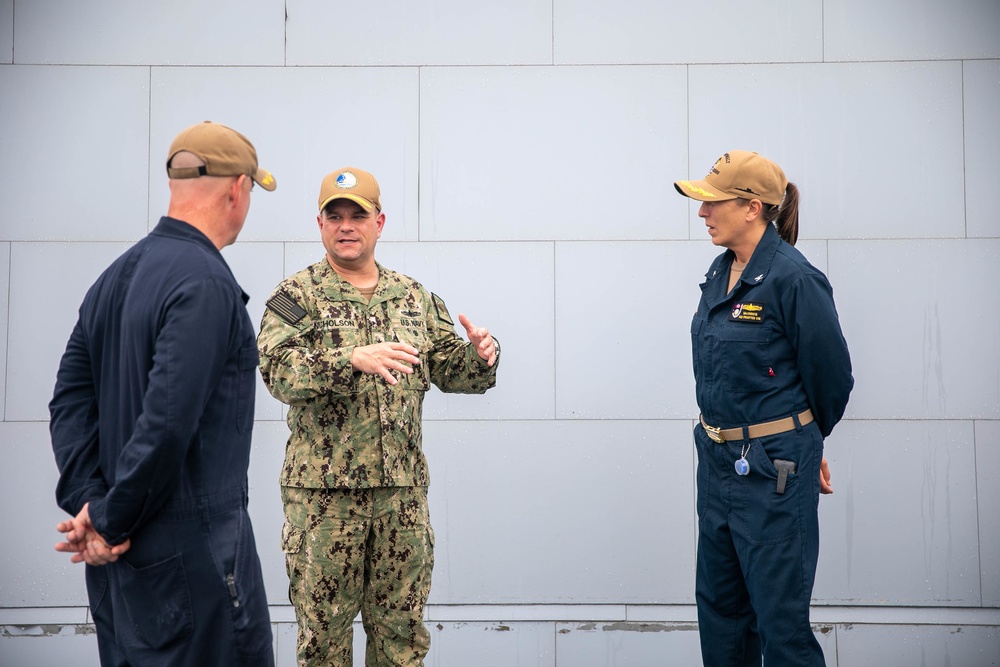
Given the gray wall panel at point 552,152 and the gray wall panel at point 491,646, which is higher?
the gray wall panel at point 552,152

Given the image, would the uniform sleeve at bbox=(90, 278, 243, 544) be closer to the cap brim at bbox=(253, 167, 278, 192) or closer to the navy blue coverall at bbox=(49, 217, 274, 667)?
the navy blue coverall at bbox=(49, 217, 274, 667)

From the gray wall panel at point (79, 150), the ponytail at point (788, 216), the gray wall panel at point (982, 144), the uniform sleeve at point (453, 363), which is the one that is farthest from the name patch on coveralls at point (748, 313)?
the gray wall panel at point (79, 150)

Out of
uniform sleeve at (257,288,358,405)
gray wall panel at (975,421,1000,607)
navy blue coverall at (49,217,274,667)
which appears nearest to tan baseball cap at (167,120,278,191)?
navy blue coverall at (49,217,274,667)

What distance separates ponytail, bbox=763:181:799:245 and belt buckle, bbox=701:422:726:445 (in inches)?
29.1

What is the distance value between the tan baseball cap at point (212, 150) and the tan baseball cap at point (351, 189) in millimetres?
907

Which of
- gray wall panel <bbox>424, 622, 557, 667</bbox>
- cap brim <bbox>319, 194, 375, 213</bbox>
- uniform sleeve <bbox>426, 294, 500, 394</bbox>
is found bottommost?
gray wall panel <bbox>424, 622, 557, 667</bbox>

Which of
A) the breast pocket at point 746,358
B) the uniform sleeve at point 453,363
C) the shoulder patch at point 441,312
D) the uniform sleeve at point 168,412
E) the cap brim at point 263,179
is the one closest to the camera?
the uniform sleeve at point 168,412

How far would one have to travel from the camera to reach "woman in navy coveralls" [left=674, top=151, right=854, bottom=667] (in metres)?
3.04

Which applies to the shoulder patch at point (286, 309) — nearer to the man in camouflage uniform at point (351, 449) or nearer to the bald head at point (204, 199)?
the man in camouflage uniform at point (351, 449)

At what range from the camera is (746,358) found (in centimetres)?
310

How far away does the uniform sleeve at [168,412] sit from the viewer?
205cm

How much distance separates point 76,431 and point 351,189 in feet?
4.39

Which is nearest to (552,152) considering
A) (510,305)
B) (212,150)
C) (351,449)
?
(510,305)

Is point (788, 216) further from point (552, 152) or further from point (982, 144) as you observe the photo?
point (982, 144)
